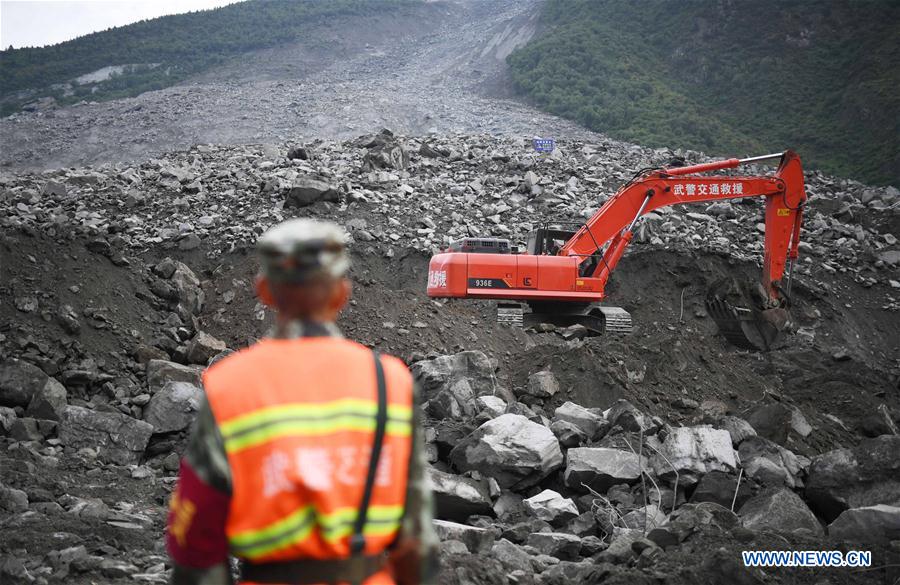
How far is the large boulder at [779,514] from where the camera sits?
575 centimetres

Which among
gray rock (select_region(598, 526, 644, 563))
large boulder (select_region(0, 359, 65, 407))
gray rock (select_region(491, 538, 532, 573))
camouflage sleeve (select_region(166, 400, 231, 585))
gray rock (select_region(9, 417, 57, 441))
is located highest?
camouflage sleeve (select_region(166, 400, 231, 585))

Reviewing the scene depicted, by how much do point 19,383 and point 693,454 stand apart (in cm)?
609

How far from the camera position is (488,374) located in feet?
28.7

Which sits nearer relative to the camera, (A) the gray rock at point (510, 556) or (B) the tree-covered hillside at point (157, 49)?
(A) the gray rock at point (510, 556)

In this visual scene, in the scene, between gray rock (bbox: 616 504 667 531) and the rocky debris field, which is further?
gray rock (bbox: 616 504 667 531)

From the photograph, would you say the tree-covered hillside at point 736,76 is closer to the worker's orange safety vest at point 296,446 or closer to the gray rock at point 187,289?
the gray rock at point 187,289

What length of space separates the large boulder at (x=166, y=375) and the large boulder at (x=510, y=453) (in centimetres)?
317

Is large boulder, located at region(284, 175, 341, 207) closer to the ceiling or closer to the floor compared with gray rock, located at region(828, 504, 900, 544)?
closer to the ceiling

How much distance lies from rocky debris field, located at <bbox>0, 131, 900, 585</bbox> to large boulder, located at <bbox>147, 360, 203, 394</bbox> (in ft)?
0.10

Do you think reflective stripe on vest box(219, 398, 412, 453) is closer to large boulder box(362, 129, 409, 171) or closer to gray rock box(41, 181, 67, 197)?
gray rock box(41, 181, 67, 197)

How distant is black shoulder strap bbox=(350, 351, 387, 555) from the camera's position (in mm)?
1692

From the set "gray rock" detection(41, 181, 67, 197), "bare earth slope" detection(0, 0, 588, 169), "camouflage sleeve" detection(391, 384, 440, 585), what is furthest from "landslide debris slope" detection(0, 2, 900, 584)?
"bare earth slope" detection(0, 0, 588, 169)

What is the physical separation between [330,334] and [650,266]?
14.2m

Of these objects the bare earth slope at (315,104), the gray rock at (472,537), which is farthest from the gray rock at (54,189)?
the gray rock at (472,537)
